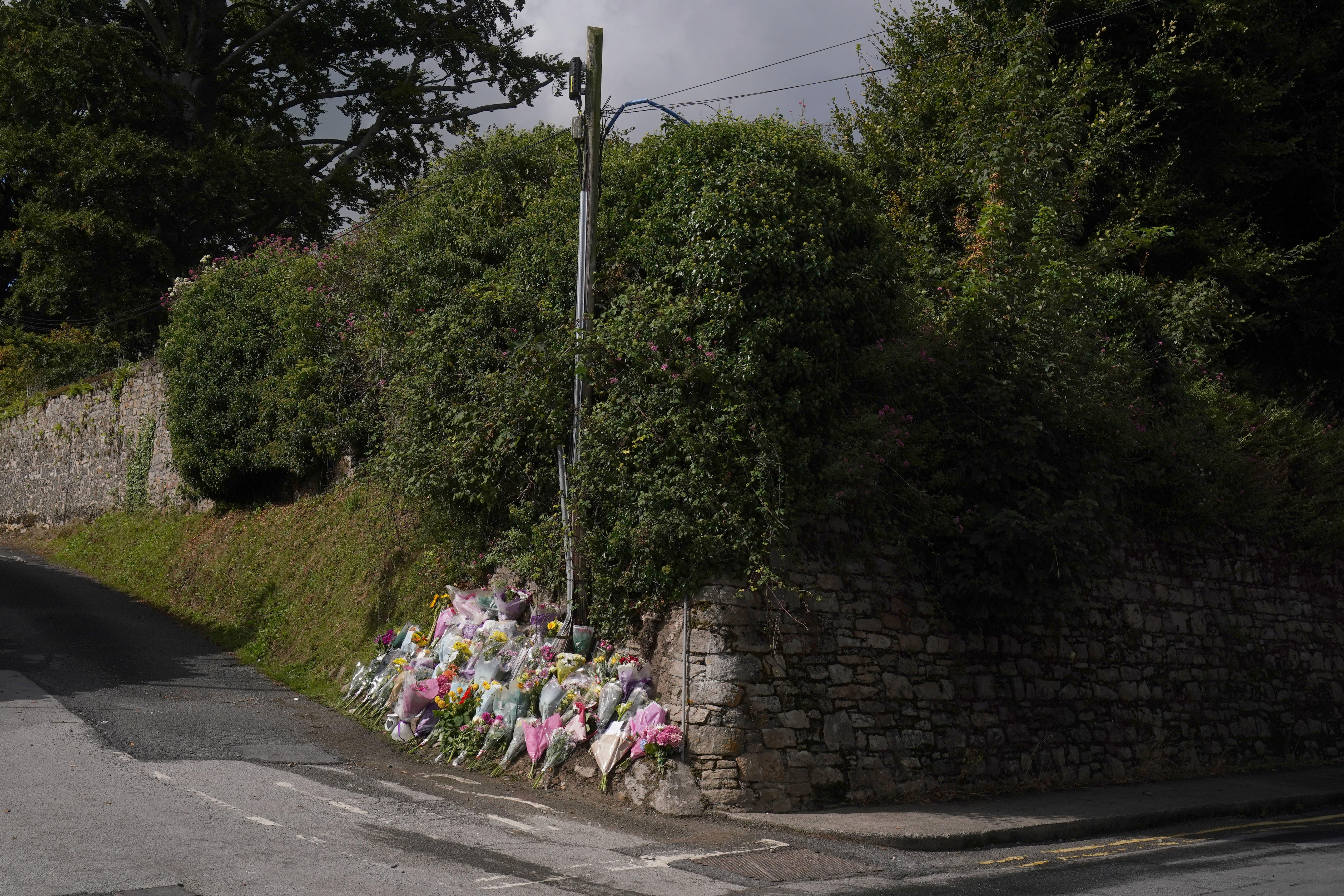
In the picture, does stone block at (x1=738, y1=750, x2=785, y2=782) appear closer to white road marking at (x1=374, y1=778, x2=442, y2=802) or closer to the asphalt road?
the asphalt road

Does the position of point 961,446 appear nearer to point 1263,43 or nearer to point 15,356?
point 1263,43

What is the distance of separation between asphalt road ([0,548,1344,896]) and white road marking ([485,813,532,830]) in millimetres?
22

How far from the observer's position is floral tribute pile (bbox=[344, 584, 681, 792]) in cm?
898

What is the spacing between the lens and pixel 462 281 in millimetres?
12344

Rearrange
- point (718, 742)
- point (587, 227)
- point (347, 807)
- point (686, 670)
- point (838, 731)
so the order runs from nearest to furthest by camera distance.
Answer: point (347, 807)
point (718, 742)
point (686, 670)
point (838, 731)
point (587, 227)

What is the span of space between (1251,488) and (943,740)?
7295 mm

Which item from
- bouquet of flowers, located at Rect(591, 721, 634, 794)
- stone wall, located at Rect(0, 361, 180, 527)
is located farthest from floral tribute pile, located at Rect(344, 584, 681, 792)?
stone wall, located at Rect(0, 361, 180, 527)

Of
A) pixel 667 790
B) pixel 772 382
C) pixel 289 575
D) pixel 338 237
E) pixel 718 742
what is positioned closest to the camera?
pixel 667 790

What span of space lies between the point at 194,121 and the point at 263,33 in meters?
2.87

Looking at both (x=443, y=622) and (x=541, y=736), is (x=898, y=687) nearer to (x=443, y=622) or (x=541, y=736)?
(x=541, y=736)

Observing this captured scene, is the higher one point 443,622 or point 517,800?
point 443,622

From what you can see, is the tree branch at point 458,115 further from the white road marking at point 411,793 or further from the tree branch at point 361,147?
the white road marking at point 411,793

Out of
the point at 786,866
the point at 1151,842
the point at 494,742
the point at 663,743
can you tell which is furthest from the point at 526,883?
the point at 1151,842

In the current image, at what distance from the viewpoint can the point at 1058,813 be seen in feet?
30.2
